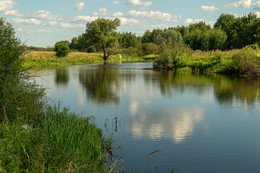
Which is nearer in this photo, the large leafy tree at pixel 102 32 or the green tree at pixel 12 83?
the green tree at pixel 12 83

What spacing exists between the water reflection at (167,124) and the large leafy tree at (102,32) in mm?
56836

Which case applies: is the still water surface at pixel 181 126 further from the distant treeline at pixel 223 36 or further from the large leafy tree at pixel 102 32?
the large leafy tree at pixel 102 32

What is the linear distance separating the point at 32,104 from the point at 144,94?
1095 centimetres

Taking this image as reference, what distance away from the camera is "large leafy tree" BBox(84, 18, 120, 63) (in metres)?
68.0

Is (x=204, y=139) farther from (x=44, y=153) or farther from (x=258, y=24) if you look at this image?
(x=258, y=24)

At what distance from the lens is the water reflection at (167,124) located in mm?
9867

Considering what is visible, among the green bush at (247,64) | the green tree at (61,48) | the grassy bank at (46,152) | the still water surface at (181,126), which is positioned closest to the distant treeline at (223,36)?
the green tree at (61,48)

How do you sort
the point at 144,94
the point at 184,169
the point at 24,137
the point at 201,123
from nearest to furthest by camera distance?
the point at 24,137
the point at 184,169
the point at 201,123
the point at 144,94

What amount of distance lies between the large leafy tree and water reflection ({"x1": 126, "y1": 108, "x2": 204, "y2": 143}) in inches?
2238

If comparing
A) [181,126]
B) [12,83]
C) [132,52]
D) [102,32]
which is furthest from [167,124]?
[132,52]

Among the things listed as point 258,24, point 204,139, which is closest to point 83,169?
point 204,139

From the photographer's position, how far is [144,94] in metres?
19.1

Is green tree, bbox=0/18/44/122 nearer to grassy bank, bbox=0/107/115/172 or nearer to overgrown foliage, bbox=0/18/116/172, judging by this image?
overgrown foliage, bbox=0/18/116/172

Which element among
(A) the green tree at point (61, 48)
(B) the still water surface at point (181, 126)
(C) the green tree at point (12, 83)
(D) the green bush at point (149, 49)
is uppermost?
(D) the green bush at point (149, 49)
